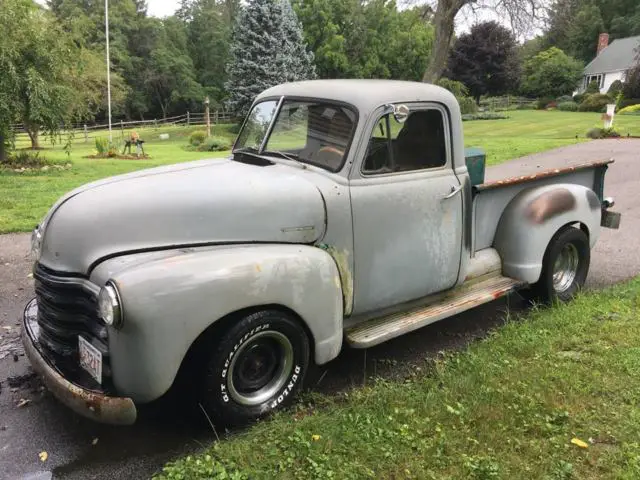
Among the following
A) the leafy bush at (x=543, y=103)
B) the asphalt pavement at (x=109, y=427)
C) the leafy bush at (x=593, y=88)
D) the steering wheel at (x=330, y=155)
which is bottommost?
the asphalt pavement at (x=109, y=427)

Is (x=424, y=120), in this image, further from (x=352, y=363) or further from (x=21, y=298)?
(x=21, y=298)

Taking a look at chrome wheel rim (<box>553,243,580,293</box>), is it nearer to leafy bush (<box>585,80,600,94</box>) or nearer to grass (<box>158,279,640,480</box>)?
grass (<box>158,279,640,480</box>)

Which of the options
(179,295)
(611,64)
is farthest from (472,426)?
(611,64)

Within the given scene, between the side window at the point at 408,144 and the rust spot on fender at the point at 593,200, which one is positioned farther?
the rust spot on fender at the point at 593,200

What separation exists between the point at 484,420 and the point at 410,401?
443 millimetres

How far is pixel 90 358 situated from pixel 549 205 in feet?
12.6

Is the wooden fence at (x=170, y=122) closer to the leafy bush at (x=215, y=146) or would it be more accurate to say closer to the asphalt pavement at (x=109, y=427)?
the leafy bush at (x=215, y=146)

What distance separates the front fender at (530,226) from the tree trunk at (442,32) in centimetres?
1106

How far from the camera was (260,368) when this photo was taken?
336cm

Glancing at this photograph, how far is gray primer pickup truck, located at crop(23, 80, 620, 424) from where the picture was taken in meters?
2.85

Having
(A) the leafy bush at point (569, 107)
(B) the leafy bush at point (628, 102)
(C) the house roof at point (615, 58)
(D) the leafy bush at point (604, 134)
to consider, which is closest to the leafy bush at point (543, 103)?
(A) the leafy bush at point (569, 107)

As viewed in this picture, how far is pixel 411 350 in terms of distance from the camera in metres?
4.38

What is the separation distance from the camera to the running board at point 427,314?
3760 mm

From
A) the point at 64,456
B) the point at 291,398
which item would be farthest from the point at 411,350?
the point at 64,456
